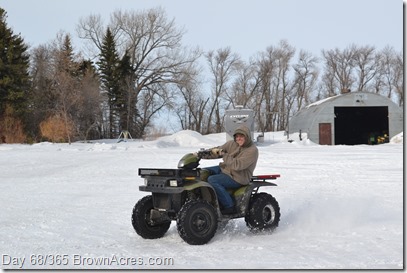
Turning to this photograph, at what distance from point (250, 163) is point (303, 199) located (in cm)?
416

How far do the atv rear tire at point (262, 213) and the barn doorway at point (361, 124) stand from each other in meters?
38.2

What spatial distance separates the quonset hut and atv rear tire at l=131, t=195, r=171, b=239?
1431 inches

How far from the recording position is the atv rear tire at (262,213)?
271 inches

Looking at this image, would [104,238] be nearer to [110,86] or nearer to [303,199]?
[303,199]

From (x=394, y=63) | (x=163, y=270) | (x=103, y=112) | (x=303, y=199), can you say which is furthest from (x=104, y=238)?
(x=394, y=63)

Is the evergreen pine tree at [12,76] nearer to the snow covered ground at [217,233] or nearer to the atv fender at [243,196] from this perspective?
the snow covered ground at [217,233]

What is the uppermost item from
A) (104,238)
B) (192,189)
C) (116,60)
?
(116,60)

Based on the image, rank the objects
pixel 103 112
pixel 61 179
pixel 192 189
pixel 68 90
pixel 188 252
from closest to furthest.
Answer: pixel 188 252, pixel 192 189, pixel 61 179, pixel 68 90, pixel 103 112

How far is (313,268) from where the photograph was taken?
16.3ft

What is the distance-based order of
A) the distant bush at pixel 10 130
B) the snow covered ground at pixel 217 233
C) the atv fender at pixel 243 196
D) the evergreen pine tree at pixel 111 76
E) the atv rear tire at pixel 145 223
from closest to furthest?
the snow covered ground at pixel 217 233 < the atv rear tire at pixel 145 223 < the atv fender at pixel 243 196 < the distant bush at pixel 10 130 < the evergreen pine tree at pixel 111 76

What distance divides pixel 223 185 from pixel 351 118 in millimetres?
44059

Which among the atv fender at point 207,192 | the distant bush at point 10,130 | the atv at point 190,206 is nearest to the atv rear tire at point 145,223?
the atv at point 190,206

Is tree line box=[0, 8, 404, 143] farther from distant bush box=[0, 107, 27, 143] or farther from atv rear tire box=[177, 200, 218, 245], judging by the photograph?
atv rear tire box=[177, 200, 218, 245]

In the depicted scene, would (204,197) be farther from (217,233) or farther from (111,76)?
(111,76)
